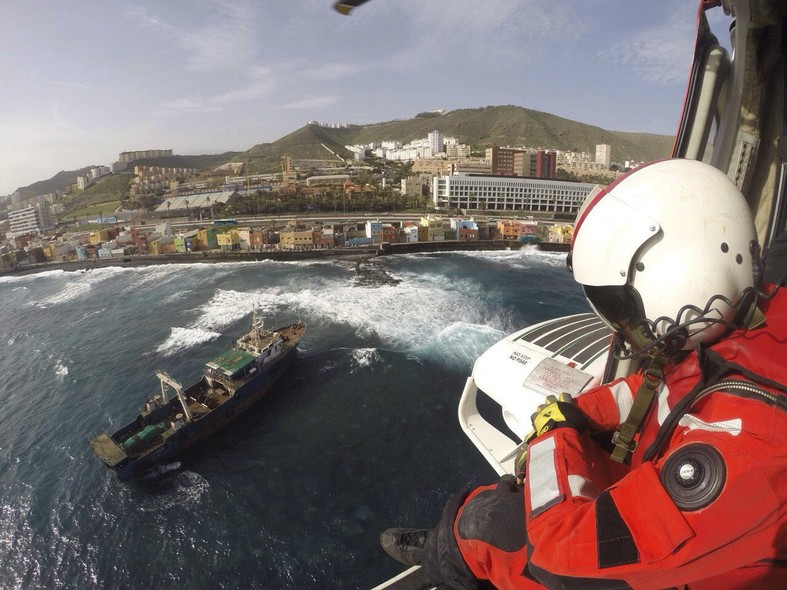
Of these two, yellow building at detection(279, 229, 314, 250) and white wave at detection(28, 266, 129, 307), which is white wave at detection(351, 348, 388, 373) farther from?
white wave at detection(28, 266, 129, 307)

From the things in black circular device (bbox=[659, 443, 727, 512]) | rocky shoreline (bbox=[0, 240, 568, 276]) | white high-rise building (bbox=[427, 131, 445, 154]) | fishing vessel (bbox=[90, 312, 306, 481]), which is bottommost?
fishing vessel (bbox=[90, 312, 306, 481])

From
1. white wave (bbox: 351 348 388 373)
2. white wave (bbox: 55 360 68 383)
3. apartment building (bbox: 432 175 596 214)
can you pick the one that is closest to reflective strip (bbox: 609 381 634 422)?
white wave (bbox: 351 348 388 373)

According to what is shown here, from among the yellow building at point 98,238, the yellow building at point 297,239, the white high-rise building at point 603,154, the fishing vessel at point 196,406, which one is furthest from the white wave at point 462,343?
the white high-rise building at point 603,154

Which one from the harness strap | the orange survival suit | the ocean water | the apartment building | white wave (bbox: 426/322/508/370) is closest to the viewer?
the orange survival suit

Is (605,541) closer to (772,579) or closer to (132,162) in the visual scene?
(772,579)

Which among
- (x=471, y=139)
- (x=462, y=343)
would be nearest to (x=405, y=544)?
(x=462, y=343)

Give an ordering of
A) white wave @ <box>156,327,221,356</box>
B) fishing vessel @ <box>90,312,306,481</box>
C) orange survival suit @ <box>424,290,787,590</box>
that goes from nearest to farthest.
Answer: orange survival suit @ <box>424,290,787,590</box>
fishing vessel @ <box>90,312,306,481</box>
white wave @ <box>156,327,221,356</box>

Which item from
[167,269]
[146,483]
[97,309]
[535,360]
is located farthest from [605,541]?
[167,269]
